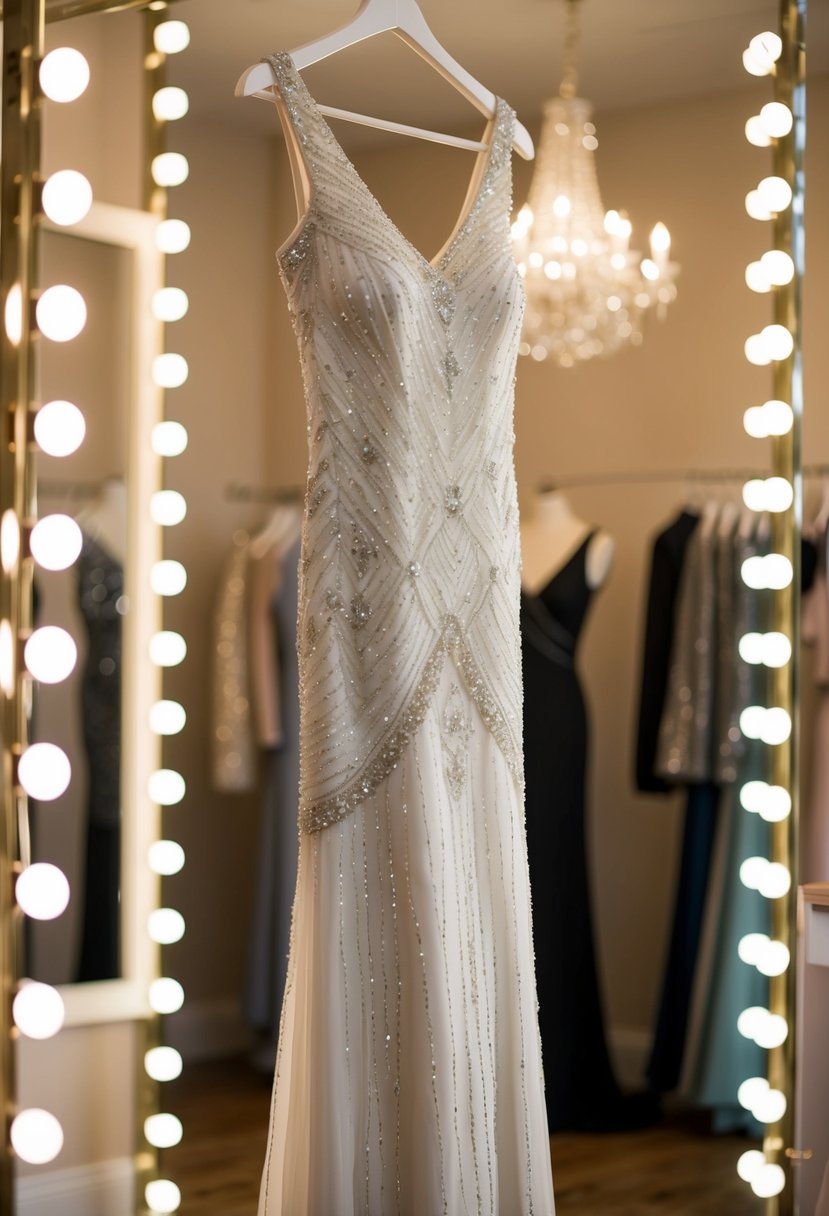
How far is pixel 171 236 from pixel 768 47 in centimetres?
99

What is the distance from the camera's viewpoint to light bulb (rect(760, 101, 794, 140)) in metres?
2.19

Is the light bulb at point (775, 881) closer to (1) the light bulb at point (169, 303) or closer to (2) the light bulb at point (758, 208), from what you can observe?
(2) the light bulb at point (758, 208)

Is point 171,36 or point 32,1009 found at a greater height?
point 171,36

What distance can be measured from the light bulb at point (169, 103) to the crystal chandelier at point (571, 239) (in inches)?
25.0

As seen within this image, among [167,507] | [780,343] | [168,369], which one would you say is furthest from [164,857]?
[780,343]

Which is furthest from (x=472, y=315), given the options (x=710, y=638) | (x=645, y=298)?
(x=710, y=638)

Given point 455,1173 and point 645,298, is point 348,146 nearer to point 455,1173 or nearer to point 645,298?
point 645,298

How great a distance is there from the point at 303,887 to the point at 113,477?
1.09 meters

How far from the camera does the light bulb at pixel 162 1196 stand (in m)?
2.45

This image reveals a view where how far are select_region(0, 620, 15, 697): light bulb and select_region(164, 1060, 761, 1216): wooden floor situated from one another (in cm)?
92

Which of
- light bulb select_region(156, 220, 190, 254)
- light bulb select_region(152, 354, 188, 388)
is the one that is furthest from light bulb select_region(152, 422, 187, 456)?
light bulb select_region(156, 220, 190, 254)

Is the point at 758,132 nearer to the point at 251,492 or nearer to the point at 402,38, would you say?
the point at 402,38

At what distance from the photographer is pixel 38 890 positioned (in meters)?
2.12

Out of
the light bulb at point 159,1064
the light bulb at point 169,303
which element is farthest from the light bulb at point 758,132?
the light bulb at point 159,1064
